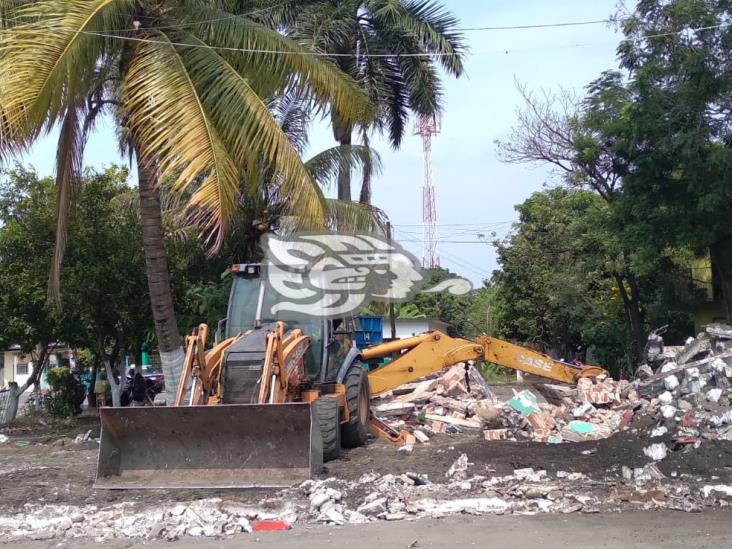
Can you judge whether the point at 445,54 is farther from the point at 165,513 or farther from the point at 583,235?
the point at 165,513

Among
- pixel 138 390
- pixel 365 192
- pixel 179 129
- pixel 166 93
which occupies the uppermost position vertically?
pixel 166 93

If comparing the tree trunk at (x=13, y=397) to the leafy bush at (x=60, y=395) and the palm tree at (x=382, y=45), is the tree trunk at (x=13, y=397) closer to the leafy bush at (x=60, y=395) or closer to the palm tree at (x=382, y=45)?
the leafy bush at (x=60, y=395)

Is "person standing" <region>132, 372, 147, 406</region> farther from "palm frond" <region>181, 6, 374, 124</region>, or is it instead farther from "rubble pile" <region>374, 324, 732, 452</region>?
"palm frond" <region>181, 6, 374, 124</region>

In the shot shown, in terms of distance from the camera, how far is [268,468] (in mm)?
9062

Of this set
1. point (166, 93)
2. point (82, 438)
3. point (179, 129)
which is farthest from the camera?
point (82, 438)

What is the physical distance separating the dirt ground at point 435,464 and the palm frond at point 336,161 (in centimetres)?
824

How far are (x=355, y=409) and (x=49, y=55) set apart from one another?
6.65 meters

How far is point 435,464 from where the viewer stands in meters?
10.3

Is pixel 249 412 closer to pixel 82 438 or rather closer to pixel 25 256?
pixel 82 438

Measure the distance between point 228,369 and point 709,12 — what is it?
1330 centimetres

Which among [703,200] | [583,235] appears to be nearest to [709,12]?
[703,200]

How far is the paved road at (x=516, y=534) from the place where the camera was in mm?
6789

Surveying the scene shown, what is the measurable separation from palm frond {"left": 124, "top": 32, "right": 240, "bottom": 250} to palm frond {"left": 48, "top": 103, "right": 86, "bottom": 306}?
1.77 meters

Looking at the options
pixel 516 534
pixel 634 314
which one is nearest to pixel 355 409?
pixel 516 534
